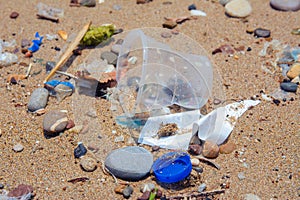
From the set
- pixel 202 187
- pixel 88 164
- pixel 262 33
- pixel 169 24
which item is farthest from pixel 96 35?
pixel 202 187

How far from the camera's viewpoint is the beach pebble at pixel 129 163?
262 cm

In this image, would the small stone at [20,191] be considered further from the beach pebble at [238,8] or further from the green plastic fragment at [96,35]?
the beach pebble at [238,8]

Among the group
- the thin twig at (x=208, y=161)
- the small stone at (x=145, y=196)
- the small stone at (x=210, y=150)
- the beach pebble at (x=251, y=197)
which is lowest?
the beach pebble at (x=251, y=197)

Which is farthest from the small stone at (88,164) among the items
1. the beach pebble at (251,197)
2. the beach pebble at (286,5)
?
the beach pebble at (286,5)

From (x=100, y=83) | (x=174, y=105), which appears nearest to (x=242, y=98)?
(x=174, y=105)

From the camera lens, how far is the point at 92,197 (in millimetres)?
2562

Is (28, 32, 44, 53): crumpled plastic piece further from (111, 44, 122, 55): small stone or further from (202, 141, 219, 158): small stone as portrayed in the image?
A: (202, 141, 219, 158): small stone

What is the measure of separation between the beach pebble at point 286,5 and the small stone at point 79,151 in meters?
2.26

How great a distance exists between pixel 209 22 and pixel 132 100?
121 centimetres

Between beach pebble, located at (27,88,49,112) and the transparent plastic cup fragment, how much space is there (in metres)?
0.53

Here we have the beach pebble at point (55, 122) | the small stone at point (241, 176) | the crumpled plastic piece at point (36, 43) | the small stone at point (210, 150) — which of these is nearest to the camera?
the small stone at point (241, 176)

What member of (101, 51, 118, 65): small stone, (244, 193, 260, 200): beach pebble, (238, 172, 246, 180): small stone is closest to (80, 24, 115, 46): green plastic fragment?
(101, 51, 118, 65): small stone

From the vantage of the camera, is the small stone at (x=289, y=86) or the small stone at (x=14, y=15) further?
the small stone at (x=14, y=15)

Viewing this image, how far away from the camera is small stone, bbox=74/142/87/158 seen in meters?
2.79
